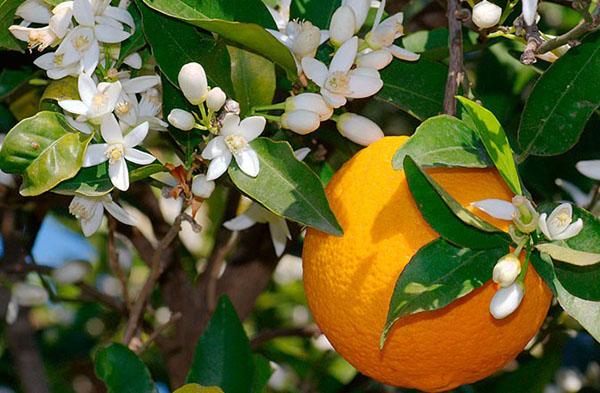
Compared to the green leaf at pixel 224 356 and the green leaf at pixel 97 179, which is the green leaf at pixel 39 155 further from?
the green leaf at pixel 224 356

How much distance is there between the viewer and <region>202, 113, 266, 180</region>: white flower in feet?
3.28

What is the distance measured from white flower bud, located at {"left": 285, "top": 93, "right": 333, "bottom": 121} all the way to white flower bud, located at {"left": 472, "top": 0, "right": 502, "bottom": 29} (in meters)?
0.15

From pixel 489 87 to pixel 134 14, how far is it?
1.82 feet

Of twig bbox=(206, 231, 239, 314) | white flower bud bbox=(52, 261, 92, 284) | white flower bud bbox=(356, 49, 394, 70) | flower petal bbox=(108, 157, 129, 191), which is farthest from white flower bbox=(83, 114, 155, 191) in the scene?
twig bbox=(206, 231, 239, 314)

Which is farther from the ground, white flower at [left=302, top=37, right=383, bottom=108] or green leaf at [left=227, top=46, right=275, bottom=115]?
white flower at [left=302, top=37, right=383, bottom=108]

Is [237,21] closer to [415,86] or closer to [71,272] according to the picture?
[415,86]

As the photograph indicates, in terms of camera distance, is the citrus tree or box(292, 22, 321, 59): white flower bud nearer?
the citrus tree

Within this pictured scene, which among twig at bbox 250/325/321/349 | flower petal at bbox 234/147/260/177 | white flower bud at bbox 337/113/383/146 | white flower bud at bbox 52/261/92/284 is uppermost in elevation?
flower petal at bbox 234/147/260/177

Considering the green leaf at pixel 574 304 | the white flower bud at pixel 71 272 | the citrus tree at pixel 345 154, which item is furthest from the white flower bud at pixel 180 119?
the white flower bud at pixel 71 272

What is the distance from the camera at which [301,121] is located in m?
1.02

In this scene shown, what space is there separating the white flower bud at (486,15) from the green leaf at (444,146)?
4.6 inches

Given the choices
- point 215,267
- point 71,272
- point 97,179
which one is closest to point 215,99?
point 97,179

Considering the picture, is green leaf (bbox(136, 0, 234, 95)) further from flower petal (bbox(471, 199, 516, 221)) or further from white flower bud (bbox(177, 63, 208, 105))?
flower petal (bbox(471, 199, 516, 221))

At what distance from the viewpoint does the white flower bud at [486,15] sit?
1.00m
